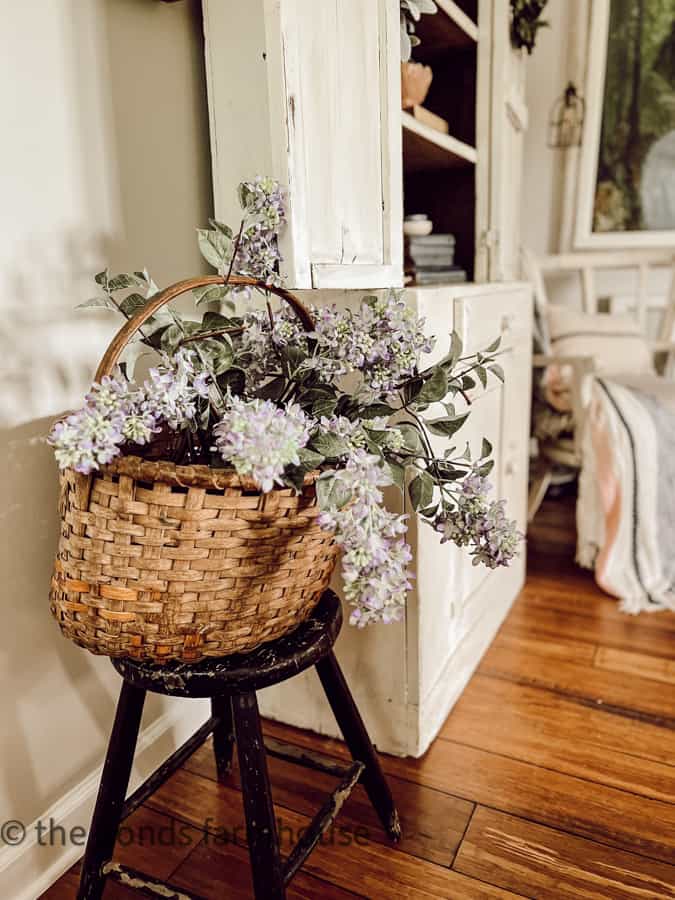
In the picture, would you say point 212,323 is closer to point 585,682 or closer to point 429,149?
point 429,149

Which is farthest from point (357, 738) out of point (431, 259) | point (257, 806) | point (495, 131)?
point (495, 131)

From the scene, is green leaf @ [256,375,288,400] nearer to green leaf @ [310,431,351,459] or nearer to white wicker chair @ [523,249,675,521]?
green leaf @ [310,431,351,459]

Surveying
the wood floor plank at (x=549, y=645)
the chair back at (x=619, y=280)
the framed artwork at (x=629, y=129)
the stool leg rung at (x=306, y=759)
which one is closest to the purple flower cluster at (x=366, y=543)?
the stool leg rung at (x=306, y=759)

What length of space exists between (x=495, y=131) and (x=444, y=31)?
0.25 m

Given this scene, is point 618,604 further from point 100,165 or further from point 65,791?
Result: point 100,165

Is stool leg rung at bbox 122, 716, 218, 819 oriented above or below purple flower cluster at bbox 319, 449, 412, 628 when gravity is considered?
below

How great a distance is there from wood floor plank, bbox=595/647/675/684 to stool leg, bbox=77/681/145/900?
1.12m

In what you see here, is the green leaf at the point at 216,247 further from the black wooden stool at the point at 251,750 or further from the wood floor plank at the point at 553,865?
the wood floor plank at the point at 553,865

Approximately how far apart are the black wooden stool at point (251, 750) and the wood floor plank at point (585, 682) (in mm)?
578

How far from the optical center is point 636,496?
6.29 ft

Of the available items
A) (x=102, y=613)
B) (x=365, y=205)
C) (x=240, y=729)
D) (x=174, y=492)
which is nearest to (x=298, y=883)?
(x=240, y=729)

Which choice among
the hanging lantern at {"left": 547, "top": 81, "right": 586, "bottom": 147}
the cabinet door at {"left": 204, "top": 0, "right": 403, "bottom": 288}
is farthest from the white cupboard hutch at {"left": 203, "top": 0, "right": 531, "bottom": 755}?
the hanging lantern at {"left": 547, "top": 81, "right": 586, "bottom": 147}

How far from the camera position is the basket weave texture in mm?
729

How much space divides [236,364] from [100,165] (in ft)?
1.41
